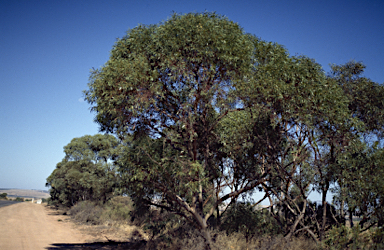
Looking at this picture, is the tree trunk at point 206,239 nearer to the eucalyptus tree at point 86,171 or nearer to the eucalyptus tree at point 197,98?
the eucalyptus tree at point 197,98

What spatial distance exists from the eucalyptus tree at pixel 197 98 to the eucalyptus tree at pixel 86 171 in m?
19.8

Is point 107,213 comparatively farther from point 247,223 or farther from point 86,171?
point 247,223

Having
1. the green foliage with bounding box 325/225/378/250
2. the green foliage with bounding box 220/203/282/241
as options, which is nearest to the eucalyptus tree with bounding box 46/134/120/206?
the green foliage with bounding box 220/203/282/241

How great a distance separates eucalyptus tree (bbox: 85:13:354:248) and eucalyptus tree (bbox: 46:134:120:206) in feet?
64.8

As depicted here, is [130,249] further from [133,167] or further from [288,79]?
[288,79]

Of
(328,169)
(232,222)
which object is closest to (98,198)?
(232,222)

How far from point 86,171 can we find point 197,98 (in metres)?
29.4

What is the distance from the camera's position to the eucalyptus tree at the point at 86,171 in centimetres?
2975

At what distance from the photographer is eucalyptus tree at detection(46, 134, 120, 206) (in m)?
29.8

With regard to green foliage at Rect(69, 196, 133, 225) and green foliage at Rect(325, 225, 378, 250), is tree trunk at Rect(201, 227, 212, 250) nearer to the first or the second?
green foliage at Rect(325, 225, 378, 250)

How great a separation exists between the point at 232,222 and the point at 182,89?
7235 mm

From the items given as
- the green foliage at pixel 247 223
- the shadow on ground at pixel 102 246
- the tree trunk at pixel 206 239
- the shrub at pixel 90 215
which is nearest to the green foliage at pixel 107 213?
the shrub at pixel 90 215

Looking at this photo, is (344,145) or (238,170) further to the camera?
(238,170)

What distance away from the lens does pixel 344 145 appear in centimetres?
1009
